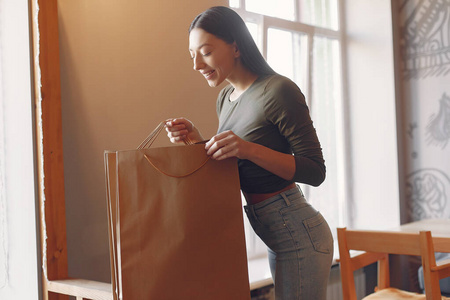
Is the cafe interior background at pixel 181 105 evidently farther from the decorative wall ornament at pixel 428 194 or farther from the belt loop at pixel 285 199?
the belt loop at pixel 285 199

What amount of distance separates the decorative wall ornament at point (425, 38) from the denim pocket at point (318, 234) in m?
2.26

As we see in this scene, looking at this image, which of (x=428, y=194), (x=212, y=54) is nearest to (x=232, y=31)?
(x=212, y=54)

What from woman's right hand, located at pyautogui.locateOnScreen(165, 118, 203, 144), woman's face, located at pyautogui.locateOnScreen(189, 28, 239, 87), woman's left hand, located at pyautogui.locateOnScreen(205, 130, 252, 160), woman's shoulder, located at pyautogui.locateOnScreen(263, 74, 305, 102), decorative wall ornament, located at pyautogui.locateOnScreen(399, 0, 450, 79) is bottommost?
woman's left hand, located at pyautogui.locateOnScreen(205, 130, 252, 160)

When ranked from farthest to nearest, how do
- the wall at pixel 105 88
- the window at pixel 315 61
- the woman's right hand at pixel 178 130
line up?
the window at pixel 315 61
the wall at pixel 105 88
the woman's right hand at pixel 178 130

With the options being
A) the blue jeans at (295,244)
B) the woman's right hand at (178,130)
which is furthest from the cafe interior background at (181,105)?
the blue jeans at (295,244)

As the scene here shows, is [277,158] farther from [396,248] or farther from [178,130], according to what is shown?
[396,248]

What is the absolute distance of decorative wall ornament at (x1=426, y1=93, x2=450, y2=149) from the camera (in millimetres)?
3039

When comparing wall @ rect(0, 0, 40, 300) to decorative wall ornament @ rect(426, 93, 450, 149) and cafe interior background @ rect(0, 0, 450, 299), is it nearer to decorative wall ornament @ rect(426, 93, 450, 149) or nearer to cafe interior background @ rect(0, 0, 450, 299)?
cafe interior background @ rect(0, 0, 450, 299)

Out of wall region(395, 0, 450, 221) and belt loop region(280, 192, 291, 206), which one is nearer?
belt loop region(280, 192, 291, 206)

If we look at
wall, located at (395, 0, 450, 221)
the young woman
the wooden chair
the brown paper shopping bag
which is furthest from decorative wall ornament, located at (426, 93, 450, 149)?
the brown paper shopping bag

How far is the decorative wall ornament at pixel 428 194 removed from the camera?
3.06 metres

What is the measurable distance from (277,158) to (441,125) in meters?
2.35

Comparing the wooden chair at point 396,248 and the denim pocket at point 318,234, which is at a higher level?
the denim pocket at point 318,234

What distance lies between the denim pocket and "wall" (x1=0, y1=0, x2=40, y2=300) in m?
0.78
